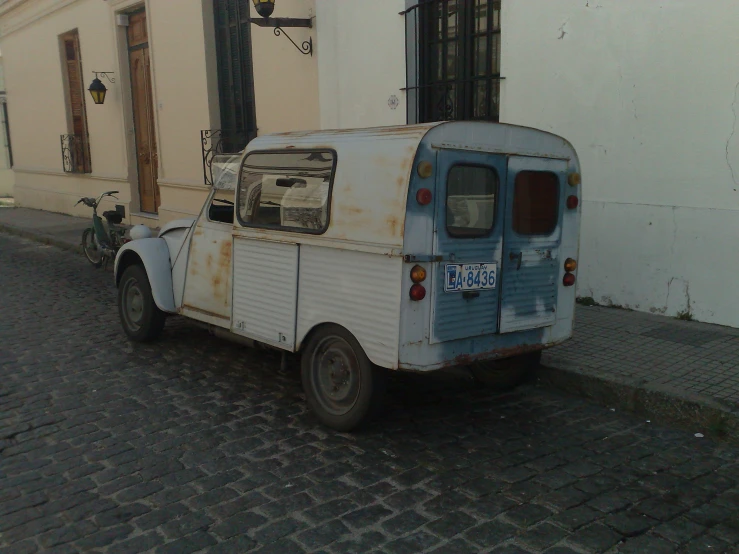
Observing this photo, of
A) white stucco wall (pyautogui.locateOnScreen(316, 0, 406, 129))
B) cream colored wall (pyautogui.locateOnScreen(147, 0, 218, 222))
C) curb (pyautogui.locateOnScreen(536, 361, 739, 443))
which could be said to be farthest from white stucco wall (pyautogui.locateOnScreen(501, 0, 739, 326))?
cream colored wall (pyautogui.locateOnScreen(147, 0, 218, 222))

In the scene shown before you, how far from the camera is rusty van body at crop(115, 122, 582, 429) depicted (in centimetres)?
426

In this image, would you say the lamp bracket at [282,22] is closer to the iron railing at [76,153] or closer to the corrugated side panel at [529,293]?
the corrugated side panel at [529,293]

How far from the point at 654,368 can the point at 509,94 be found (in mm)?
3793

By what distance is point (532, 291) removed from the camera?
4949 mm

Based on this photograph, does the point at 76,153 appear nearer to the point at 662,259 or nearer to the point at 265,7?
the point at 265,7

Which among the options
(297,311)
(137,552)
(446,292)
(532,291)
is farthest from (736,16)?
(137,552)

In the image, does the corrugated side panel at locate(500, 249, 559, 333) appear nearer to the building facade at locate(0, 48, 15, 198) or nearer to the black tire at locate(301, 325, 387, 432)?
the black tire at locate(301, 325, 387, 432)

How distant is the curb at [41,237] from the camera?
13.0m

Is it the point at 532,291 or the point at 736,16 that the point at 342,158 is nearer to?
the point at 532,291

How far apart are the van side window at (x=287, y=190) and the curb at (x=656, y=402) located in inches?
88.3

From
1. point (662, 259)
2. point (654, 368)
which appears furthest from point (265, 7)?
point (654, 368)

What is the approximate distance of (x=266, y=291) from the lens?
5180mm

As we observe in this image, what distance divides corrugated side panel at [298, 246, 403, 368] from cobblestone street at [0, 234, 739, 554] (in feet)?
2.26

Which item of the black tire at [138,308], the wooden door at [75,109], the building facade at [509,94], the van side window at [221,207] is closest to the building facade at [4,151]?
the wooden door at [75,109]
